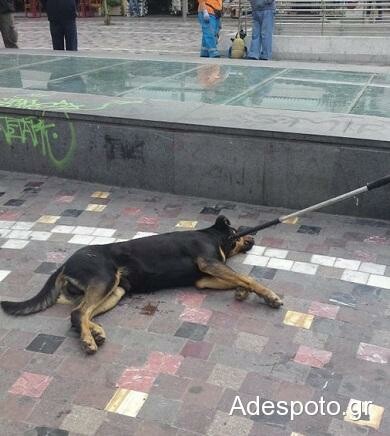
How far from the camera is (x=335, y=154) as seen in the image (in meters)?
4.80

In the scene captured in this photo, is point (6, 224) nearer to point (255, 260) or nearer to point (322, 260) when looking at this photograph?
point (255, 260)

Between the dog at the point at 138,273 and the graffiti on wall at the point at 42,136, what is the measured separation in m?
2.35

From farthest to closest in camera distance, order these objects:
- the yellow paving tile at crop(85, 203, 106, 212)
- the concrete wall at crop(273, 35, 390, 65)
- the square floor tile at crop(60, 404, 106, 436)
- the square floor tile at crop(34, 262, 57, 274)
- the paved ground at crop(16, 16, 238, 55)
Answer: the paved ground at crop(16, 16, 238, 55) < the concrete wall at crop(273, 35, 390, 65) < the yellow paving tile at crop(85, 203, 106, 212) < the square floor tile at crop(34, 262, 57, 274) < the square floor tile at crop(60, 404, 106, 436)

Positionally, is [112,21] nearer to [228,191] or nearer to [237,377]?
[228,191]

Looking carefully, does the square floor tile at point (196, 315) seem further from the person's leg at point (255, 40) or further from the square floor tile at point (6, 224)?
the person's leg at point (255, 40)

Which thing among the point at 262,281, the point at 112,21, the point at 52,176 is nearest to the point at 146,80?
the point at 52,176

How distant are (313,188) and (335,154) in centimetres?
35

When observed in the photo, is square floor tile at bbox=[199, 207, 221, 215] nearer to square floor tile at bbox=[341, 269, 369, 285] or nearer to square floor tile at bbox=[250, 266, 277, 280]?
square floor tile at bbox=[250, 266, 277, 280]

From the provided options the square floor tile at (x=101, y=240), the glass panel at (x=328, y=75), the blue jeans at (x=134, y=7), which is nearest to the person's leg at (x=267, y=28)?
the glass panel at (x=328, y=75)

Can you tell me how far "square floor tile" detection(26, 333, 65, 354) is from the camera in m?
3.25

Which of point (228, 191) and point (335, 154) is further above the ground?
point (335, 154)

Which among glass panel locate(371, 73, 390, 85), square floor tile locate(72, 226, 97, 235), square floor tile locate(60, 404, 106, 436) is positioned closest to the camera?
square floor tile locate(60, 404, 106, 436)

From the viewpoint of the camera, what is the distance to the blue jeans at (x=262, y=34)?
1131 centimetres

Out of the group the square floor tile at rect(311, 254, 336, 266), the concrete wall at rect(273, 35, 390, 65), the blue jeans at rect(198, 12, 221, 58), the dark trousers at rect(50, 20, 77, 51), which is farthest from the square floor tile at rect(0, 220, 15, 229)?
the concrete wall at rect(273, 35, 390, 65)
